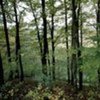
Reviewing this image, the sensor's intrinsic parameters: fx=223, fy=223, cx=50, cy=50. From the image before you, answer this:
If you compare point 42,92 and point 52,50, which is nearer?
point 42,92

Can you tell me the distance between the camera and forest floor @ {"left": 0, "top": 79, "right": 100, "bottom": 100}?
13367 mm

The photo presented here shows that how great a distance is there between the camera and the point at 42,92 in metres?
14.6

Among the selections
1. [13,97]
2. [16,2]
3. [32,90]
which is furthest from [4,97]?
[16,2]

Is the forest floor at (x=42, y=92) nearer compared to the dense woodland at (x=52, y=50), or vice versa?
the dense woodland at (x=52, y=50)

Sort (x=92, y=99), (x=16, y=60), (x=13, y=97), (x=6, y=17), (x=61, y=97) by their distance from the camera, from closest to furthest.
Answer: (x=92, y=99) → (x=61, y=97) → (x=13, y=97) → (x=16, y=60) → (x=6, y=17)

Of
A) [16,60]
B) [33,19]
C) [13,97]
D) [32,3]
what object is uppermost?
[32,3]

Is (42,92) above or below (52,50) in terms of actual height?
below

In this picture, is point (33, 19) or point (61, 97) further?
point (33, 19)

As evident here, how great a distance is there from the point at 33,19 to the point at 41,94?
23.7ft

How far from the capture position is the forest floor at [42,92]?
Result: 43.9 ft

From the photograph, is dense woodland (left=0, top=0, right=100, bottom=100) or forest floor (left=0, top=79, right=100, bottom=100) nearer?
dense woodland (left=0, top=0, right=100, bottom=100)

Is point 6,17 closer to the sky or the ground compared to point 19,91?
closer to the sky

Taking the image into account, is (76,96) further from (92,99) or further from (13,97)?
(13,97)

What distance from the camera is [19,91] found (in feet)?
51.6
